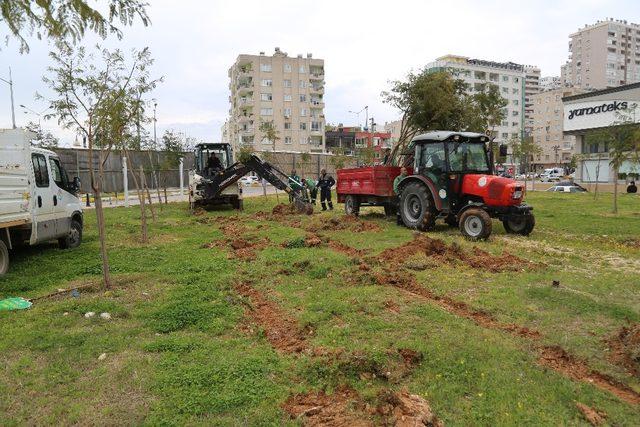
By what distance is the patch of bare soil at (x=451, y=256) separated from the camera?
27.6 feet

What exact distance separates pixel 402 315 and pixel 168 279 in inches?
164

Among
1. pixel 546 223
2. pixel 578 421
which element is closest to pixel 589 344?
pixel 578 421

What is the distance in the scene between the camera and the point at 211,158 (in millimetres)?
20891

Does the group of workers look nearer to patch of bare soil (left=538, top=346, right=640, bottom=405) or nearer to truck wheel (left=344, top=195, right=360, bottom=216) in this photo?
truck wheel (left=344, top=195, right=360, bottom=216)

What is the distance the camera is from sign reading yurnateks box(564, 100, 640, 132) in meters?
47.0

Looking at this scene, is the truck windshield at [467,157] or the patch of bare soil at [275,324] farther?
the truck windshield at [467,157]

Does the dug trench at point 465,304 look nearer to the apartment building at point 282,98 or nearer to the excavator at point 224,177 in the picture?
the excavator at point 224,177

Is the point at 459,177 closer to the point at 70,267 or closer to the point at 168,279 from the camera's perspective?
the point at 168,279

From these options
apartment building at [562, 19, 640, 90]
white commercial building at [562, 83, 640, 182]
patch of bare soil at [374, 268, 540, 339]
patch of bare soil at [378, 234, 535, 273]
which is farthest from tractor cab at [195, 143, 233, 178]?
apartment building at [562, 19, 640, 90]

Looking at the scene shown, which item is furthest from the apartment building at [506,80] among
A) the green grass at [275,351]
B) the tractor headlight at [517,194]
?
the green grass at [275,351]

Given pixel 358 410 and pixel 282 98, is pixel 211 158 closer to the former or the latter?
pixel 358 410

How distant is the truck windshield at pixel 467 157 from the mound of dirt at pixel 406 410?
921cm

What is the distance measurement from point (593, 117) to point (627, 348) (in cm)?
5231

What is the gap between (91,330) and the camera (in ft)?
18.0
